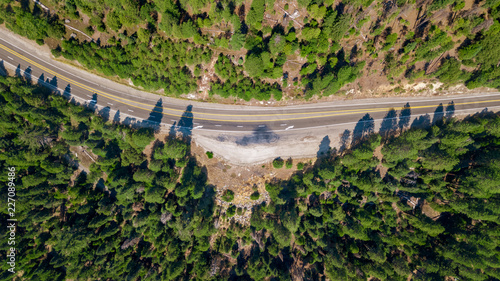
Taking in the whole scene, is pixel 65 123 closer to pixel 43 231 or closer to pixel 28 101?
pixel 28 101

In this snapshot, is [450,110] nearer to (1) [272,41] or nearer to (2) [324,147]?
(2) [324,147]

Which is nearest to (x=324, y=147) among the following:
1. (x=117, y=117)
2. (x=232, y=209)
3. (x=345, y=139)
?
(x=345, y=139)

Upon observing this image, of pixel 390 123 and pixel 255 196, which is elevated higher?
pixel 390 123

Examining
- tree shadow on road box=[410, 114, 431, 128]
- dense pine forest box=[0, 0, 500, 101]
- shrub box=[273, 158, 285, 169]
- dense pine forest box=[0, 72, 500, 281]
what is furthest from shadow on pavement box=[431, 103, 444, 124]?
shrub box=[273, 158, 285, 169]

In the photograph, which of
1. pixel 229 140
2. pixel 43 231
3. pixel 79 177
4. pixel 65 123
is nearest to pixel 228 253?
pixel 229 140

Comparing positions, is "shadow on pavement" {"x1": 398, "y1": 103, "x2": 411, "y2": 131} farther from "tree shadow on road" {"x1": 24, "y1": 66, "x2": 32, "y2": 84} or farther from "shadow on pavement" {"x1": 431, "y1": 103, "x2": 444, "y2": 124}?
"tree shadow on road" {"x1": 24, "y1": 66, "x2": 32, "y2": 84}

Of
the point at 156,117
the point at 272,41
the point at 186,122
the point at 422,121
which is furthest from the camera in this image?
the point at 186,122
